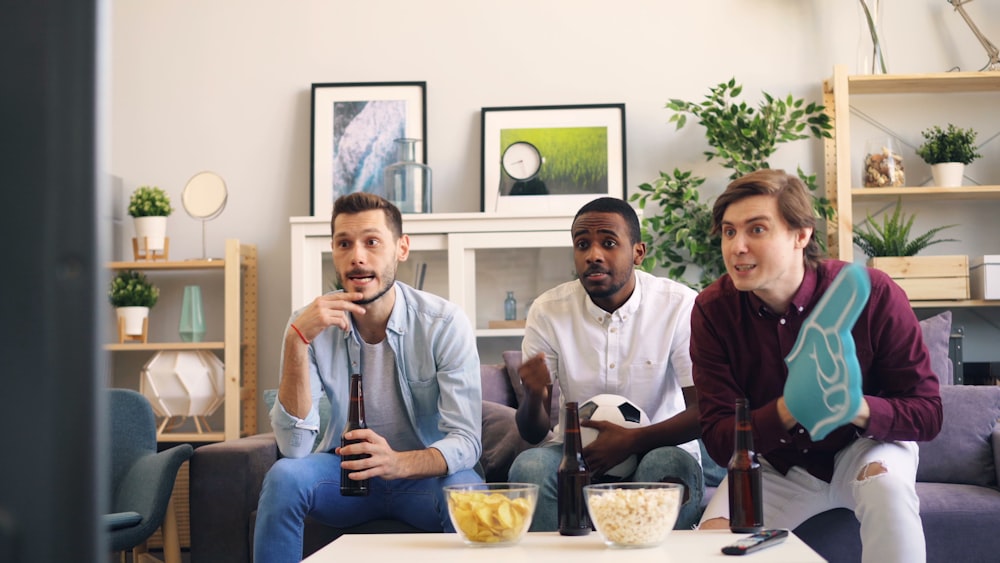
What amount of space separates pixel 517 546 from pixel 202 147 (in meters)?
3.01

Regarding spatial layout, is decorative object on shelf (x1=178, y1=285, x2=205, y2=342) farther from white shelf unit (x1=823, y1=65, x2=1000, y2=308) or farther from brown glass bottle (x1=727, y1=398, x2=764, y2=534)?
brown glass bottle (x1=727, y1=398, x2=764, y2=534)

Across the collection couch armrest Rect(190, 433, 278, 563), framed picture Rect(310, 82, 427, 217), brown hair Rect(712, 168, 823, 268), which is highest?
framed picture Rect(310, 82, 427, 217)

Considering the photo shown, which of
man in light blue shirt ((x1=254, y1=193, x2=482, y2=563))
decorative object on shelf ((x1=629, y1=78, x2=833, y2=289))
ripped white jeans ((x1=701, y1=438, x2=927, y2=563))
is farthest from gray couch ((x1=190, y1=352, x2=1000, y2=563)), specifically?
decorative object on shelf ((x1=629, y1=78, x2=833, y2=289))

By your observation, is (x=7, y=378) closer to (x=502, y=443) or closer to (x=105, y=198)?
(x=105, y=198)

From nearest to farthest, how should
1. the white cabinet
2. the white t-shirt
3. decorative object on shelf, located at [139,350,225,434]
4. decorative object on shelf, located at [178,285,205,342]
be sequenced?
the white t-shirt → the white cabinet → decorative object on shelf, located at [139,350,225,434] → decorative object on shelf, located at [178,285,205,342]

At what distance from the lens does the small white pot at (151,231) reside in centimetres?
382

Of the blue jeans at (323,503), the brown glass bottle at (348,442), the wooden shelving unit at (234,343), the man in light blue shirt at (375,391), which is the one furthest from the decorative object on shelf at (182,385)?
the brown glass bottle at (348,442)

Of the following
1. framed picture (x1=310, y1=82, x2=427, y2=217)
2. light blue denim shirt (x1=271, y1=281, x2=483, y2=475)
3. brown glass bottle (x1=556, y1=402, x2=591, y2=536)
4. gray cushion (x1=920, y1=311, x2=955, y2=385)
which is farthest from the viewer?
framed picture (x1=310, y1=82, x2=427, y2=217)

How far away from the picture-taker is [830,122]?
147 inches

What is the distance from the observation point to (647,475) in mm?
2199

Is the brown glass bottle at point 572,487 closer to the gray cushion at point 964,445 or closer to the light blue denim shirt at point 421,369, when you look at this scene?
the light blue denim shirt at point 421,369

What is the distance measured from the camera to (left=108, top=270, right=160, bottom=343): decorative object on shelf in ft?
12.5

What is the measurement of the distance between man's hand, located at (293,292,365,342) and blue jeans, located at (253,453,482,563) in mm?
307

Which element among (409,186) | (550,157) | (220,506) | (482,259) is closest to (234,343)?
(409,186)
